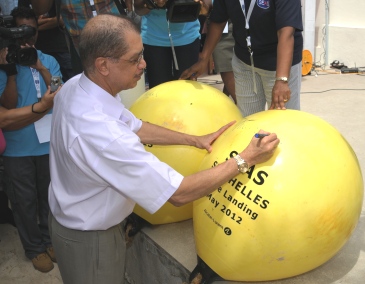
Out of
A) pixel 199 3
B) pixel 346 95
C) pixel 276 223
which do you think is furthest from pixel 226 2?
pixel 346 95

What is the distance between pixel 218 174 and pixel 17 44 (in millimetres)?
1756

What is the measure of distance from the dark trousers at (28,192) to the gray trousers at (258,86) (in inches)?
58.9

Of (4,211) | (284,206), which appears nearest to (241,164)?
(284,206)

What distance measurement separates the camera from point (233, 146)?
238 centimetres

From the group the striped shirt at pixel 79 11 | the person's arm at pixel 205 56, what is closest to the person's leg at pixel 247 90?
the person's arm at pixel 205 56

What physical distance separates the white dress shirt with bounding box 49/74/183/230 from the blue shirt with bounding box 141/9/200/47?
175 centimetres

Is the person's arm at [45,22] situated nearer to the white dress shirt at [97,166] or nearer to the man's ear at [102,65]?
the white dress shirt at [97,166]

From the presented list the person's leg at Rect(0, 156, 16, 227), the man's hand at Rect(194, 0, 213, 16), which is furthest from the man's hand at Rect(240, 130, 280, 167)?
the person's leg at Rect(0, 156, 16, 227)

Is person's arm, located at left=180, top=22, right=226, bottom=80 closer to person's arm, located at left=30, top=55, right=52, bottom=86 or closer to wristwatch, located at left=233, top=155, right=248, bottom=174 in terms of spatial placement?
person's arm, located at left=30, top=55, right=52, bottom=86

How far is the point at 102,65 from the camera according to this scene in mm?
1930

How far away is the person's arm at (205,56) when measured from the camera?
11.4ft

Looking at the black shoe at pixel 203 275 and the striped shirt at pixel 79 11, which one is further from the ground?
the striped shirt at pixel 79 11

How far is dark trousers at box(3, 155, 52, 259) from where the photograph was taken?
3.33 metres

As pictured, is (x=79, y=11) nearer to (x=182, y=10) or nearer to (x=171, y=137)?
(x=182, y=10)
